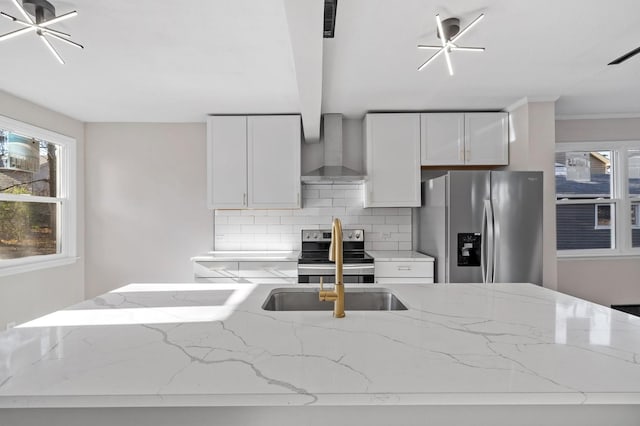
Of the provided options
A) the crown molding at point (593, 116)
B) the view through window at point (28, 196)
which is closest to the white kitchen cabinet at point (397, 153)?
the crown molding at point (593, 116)

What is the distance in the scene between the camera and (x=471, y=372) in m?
0.83

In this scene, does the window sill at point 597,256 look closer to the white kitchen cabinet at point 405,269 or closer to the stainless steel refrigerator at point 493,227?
the stainless steel refrigerator at point 493,227

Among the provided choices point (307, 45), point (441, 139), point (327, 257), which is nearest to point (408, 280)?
point (327, 257)

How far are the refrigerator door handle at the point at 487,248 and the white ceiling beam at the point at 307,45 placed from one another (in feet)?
5.36

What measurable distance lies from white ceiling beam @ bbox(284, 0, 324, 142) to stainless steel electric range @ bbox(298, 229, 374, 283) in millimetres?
1340

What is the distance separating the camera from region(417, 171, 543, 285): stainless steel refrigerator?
2.90 meters

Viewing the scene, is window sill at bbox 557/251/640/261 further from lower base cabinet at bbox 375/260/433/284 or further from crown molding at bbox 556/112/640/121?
lower base cabinet at bbox 375/260/433/284

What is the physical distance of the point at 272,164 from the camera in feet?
11.8

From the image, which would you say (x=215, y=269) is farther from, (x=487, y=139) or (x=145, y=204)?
(x=487, y=139)

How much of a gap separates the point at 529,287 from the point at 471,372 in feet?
3.79

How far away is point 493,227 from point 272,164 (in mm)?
2096

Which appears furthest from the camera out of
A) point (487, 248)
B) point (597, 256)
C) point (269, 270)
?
point (597, 256)

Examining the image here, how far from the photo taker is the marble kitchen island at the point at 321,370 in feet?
2.45

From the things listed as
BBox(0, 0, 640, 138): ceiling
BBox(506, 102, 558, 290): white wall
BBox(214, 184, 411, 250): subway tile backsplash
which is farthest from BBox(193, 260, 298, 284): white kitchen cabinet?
BBox(506, 102, 558, 290): white wall
